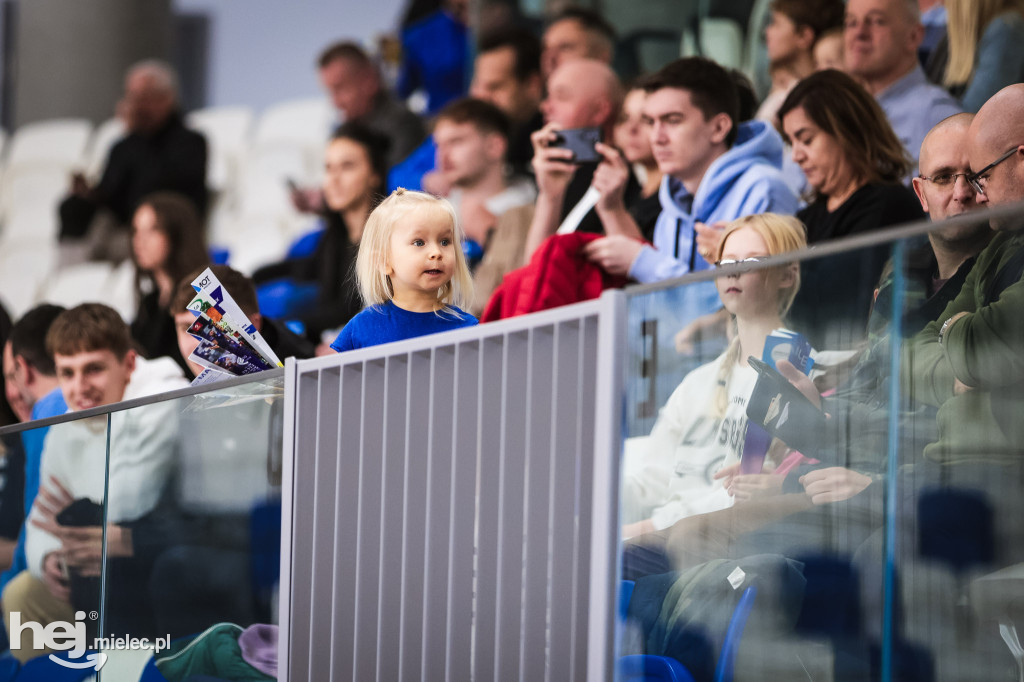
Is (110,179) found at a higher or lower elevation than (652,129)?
higher

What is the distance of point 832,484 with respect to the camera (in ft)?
4.75

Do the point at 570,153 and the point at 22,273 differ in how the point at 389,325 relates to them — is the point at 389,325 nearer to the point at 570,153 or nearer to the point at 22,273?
the point at 570,153

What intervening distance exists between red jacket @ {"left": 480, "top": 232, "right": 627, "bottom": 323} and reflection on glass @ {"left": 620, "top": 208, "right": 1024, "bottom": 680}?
1318 mm

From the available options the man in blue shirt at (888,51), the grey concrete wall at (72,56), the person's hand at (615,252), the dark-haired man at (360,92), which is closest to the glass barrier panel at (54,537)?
the person's hand at (615,252)

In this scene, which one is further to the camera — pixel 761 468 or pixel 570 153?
pixel 570 153

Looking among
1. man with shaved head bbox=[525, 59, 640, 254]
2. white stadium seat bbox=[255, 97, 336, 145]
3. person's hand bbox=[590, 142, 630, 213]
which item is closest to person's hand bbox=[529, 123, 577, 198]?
man with shaved head bbox=[525, 59, 640, 254]

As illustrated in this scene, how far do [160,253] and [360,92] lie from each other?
68.4 inches

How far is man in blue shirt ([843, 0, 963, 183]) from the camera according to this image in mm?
3379

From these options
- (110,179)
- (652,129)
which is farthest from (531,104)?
(110,179)

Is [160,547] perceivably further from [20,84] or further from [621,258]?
[20,84]

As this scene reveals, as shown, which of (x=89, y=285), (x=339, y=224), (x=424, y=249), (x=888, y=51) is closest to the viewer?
(x=424, y=249)

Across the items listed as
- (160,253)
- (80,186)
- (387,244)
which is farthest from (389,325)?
(80,186)

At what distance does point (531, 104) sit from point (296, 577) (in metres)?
3.29

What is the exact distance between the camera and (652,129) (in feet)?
11.0
